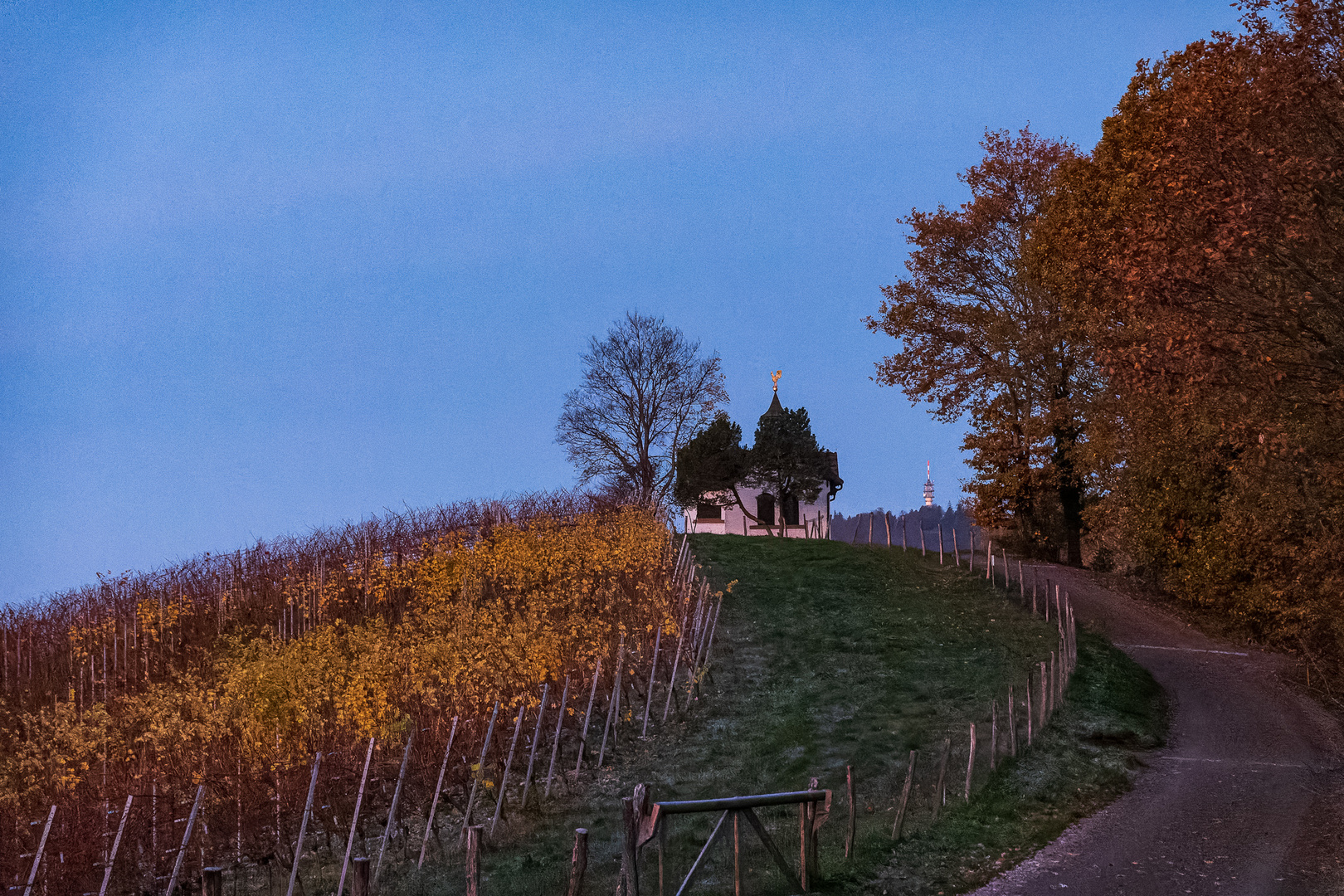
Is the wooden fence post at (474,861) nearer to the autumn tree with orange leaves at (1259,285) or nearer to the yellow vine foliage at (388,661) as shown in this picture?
the yellow vine foliage at (388,661)

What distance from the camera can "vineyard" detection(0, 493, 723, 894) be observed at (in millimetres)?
18297

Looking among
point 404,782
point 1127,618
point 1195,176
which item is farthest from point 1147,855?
point 1127,618

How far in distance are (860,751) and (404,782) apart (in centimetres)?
883

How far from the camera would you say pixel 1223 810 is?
16.5 meters

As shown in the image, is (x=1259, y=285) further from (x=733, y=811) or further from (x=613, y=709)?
(x=613, y=709)

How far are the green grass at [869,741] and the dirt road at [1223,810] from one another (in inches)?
24.7

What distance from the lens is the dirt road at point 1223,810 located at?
13.8 metres

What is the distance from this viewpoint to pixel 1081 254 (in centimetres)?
2914

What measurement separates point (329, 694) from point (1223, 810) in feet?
55.3

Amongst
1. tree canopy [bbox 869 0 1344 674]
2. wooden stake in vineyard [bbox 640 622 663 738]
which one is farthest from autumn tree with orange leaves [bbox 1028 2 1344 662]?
wooden stake in vineyard [bbox 640 622 663 738]

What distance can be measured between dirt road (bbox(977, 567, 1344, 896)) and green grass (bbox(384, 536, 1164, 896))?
2.06 ft

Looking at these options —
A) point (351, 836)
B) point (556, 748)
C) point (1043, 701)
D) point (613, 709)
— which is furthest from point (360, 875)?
point (1043, 701)

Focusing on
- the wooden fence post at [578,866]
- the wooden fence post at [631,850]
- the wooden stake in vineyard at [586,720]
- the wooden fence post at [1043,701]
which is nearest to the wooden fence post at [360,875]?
the wooden fence post at [578,866]

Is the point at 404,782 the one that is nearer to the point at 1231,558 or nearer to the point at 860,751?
the point at 860,751
